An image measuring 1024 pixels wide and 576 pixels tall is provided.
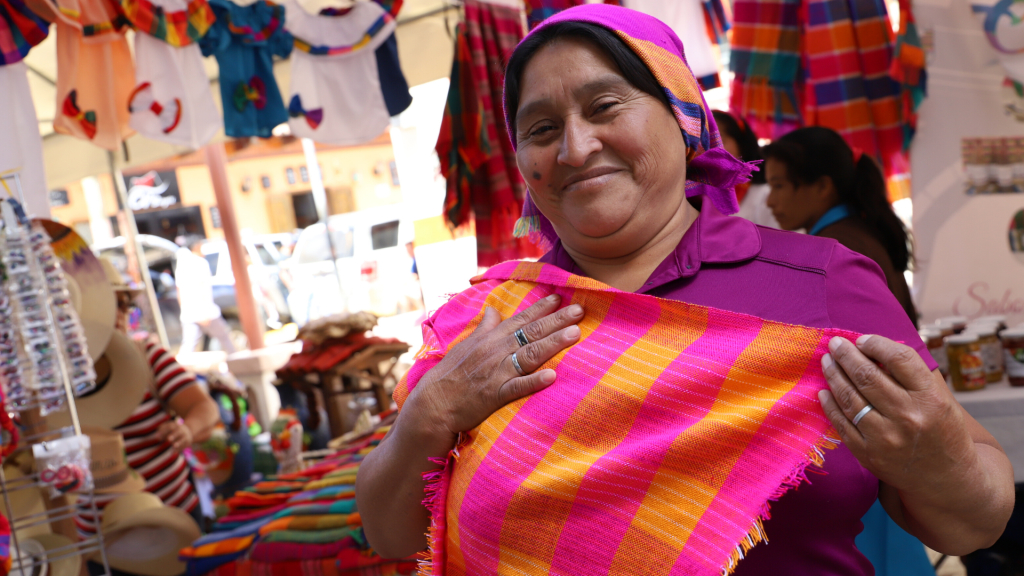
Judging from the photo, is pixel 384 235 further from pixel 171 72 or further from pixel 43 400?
pixel 43 400

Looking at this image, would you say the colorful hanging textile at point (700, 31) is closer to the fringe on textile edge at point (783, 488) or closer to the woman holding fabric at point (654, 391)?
the woman holding fabric at point (654, 391)

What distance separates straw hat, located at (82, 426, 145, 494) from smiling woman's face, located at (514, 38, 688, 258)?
2.26 metres

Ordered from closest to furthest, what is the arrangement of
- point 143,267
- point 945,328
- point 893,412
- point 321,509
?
1. point 893,412
2. point 321,509
3. point 945,328
4. point 143,267

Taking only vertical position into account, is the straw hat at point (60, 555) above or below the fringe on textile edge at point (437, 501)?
below

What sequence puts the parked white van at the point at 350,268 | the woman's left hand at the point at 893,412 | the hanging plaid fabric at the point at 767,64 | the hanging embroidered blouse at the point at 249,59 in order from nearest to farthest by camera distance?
the woman's left hand at the point at 893,412 < the hanging embroidered blouse at the point at 249,59 < the hanging plaid fabric at the point at 767,64 < the parked white van at the point at 350,268

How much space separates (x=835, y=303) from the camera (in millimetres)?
1080

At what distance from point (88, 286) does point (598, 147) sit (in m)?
2.14

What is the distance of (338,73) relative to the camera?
3555mm

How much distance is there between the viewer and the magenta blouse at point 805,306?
41.1 inches

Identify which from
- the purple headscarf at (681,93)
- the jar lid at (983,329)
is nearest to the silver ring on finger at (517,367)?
the purple headscarf at (681,93)

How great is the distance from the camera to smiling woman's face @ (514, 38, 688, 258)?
1.15m

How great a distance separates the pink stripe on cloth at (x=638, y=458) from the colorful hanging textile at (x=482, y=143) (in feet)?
8.74

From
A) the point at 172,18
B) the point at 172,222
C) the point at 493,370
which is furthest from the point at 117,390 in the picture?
the point at 172,222

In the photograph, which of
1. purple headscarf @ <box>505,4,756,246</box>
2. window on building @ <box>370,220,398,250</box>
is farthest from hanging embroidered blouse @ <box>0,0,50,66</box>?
window on building @ <box>370,220,398,250</box>
